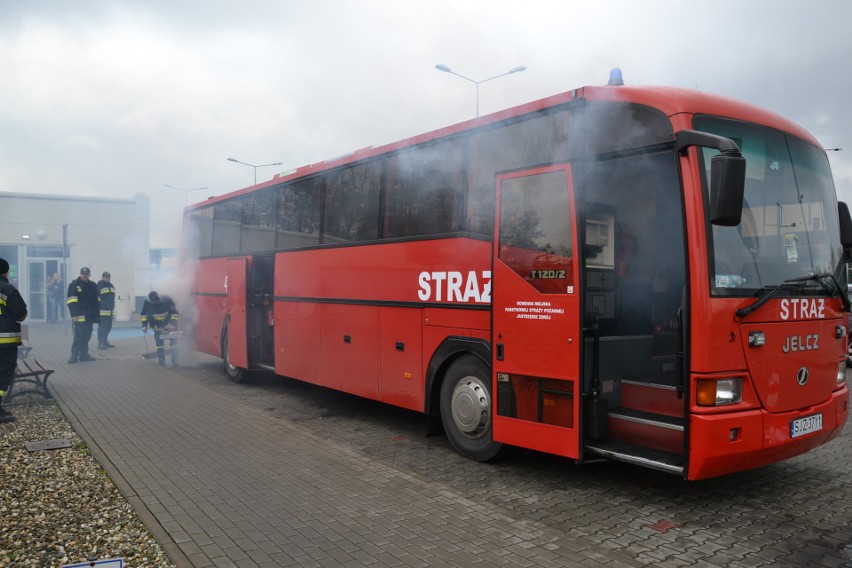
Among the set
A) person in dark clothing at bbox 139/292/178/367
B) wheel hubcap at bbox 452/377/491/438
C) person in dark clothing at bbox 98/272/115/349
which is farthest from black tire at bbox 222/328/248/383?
person in dark clothing at bbox 98/272/115/349

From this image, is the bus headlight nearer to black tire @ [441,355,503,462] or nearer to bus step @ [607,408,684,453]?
bus step @ [607,408,684,453]

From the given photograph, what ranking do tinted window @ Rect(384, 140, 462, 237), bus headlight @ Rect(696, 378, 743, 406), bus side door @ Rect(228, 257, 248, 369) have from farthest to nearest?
1. bus side door @ Rect(228, 257, 248, 369)
2. tinted window @ Rect(384, 140, 462, 237)
3. bus headlight @ Rect(696, 378, 743, 406)

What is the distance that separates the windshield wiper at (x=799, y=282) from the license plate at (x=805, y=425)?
969 mm

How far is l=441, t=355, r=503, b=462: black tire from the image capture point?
6.05 metres

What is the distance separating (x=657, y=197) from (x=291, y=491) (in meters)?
4.18

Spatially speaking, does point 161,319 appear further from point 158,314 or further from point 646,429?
point 646,429

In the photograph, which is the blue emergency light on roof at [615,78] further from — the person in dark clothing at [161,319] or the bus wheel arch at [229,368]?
the person in dark clothing at [161,319]

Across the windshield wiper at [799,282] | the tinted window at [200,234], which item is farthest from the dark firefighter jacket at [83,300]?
the windshield wiper at [799,282]

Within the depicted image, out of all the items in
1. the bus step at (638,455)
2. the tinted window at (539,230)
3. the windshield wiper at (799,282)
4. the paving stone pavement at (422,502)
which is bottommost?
the paving stone pavement at (422,502)

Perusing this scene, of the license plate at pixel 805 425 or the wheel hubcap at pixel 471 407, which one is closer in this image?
the license plate at pixel 805 425

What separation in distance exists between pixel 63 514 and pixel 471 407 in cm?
344

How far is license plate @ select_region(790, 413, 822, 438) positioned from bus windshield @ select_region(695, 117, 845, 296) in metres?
1.07

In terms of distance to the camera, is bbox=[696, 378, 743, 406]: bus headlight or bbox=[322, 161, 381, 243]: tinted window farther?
bbox=[322, 161, 381, 243]: tinted window

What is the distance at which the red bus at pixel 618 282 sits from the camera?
4578 millimetres
